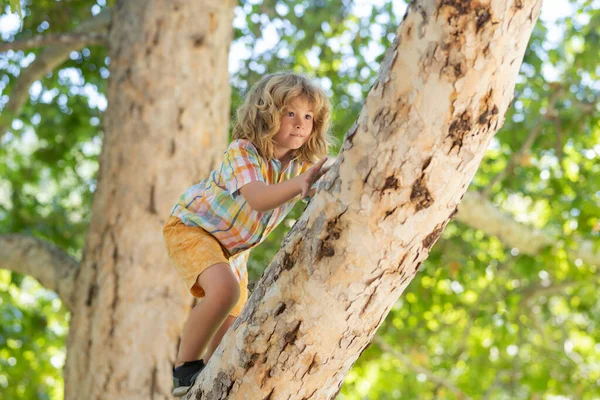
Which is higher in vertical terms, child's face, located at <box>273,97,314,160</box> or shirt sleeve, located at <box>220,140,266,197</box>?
child's face, located at <box>273,97,314,160</box>

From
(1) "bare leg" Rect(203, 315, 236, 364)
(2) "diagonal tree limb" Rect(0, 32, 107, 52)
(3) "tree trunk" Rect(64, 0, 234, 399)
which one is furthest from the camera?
(2) "diagonal tree limb" Rect(0, 32, 107, 52)

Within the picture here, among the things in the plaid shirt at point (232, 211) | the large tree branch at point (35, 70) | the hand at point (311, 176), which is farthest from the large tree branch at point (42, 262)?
the hand at point (311, 176)

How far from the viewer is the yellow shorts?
7.16ft

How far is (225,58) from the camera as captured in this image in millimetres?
4090

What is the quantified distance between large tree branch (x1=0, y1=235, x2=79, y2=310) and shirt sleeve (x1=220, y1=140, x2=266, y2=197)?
213 cm

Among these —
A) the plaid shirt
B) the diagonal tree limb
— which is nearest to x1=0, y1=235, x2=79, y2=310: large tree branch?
the diagonal tree limb

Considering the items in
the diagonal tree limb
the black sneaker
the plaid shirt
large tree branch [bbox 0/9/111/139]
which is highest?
the diagonal tree limb

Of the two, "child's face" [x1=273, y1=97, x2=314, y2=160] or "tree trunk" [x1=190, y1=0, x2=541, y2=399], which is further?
"child's face" [x1=273, y1=97, x2=314, y2=160]

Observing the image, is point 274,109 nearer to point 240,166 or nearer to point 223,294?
point 240,166

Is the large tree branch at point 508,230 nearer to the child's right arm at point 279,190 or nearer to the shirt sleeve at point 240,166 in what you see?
the shirt sleeve at point 240,166

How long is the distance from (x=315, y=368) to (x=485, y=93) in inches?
28.0

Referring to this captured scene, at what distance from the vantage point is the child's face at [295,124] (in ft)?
6.95

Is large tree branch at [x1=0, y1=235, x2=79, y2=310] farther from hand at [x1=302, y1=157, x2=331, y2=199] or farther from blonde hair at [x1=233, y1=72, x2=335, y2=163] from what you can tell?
hand at [x1=302, y1=157, x2=331, y2=199]

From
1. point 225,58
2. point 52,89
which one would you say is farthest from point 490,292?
point 52,89
